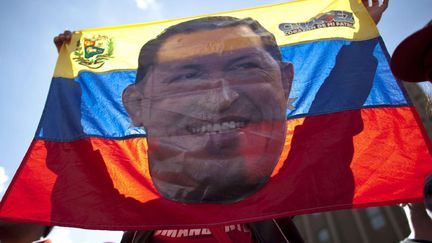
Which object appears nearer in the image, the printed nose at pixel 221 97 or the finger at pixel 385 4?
the printed nose at pixel 221 97

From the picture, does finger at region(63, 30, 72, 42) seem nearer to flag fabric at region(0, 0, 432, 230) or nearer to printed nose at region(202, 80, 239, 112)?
flag fabric at region(0, 0, 432, 230)

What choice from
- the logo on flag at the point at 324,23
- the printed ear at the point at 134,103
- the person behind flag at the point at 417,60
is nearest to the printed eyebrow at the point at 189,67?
the printed ear at the point at 134,103

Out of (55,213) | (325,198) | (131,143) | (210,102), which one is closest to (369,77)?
(325,198)

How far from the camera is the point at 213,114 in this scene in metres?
2.72

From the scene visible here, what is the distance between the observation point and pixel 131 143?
2.80m

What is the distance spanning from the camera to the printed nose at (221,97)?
2.75 meters

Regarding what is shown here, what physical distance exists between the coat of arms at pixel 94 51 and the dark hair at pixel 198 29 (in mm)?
381

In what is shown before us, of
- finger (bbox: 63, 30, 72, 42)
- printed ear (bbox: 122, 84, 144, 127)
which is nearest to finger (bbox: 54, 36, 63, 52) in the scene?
finger (bbox: 63, 30, 72, 42)

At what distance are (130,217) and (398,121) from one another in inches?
83.0

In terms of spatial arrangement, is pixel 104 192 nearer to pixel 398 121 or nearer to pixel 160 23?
pixel 160 23

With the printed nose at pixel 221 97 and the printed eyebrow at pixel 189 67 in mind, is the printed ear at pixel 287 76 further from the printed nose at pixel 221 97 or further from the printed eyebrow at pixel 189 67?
the printed eyebrow at pixel 189 67

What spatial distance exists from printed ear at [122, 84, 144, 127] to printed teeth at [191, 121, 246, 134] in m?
0.53

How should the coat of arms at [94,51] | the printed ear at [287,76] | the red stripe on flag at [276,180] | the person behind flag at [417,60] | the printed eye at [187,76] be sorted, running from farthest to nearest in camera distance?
the coat of arms at [94,51], the printed eye at [187,76], the printed ear at [287,76], the red stripe on flag at [276,180], the person behind flag at [417,60]

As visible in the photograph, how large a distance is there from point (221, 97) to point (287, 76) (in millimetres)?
633
